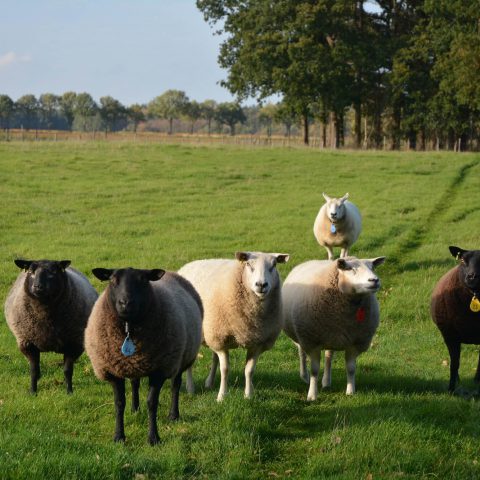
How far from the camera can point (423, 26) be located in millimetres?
51625

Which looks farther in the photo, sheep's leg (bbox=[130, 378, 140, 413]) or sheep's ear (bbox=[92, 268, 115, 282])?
sheep's leg (bbox=[130, 378, 140, 413])

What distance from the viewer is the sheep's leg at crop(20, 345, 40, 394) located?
8133mm

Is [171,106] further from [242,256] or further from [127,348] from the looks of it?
[127,348]

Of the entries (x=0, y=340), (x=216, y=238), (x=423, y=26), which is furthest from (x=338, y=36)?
(x=0, y=340)

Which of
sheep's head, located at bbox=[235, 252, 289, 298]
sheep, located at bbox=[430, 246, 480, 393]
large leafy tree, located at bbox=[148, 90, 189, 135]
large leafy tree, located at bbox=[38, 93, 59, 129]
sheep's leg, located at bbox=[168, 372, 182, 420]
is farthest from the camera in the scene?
large leafy tree, located at bbox=[38, 93, 59, 129]

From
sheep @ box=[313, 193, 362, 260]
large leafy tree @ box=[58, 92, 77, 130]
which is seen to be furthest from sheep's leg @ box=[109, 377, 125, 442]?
large leafy tree @ box=[58, 92, 77, 130]

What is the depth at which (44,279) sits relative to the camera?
26.2 feet

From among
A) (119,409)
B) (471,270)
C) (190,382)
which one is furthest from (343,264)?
(119,409)

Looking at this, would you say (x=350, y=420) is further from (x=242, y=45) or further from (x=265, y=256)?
(x=242, y=45)

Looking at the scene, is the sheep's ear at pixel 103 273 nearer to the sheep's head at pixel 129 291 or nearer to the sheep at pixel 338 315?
the sheep's head at pixel 129 291

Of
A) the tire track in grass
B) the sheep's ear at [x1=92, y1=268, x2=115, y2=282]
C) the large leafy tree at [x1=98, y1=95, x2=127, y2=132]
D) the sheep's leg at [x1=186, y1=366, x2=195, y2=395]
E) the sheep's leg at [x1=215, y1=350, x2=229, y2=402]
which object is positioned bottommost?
the sheep's leg at [x1=186, y1=366, x2=195, y2=395]

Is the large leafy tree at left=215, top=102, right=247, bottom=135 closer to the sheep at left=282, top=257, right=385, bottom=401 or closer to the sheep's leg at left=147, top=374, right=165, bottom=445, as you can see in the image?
the sheep at left=282, top=257, right=385, bottom=401

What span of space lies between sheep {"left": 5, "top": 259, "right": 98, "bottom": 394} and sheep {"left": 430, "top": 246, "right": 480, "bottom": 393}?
458 centimetres

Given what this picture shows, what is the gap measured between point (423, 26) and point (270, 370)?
48.0 m
